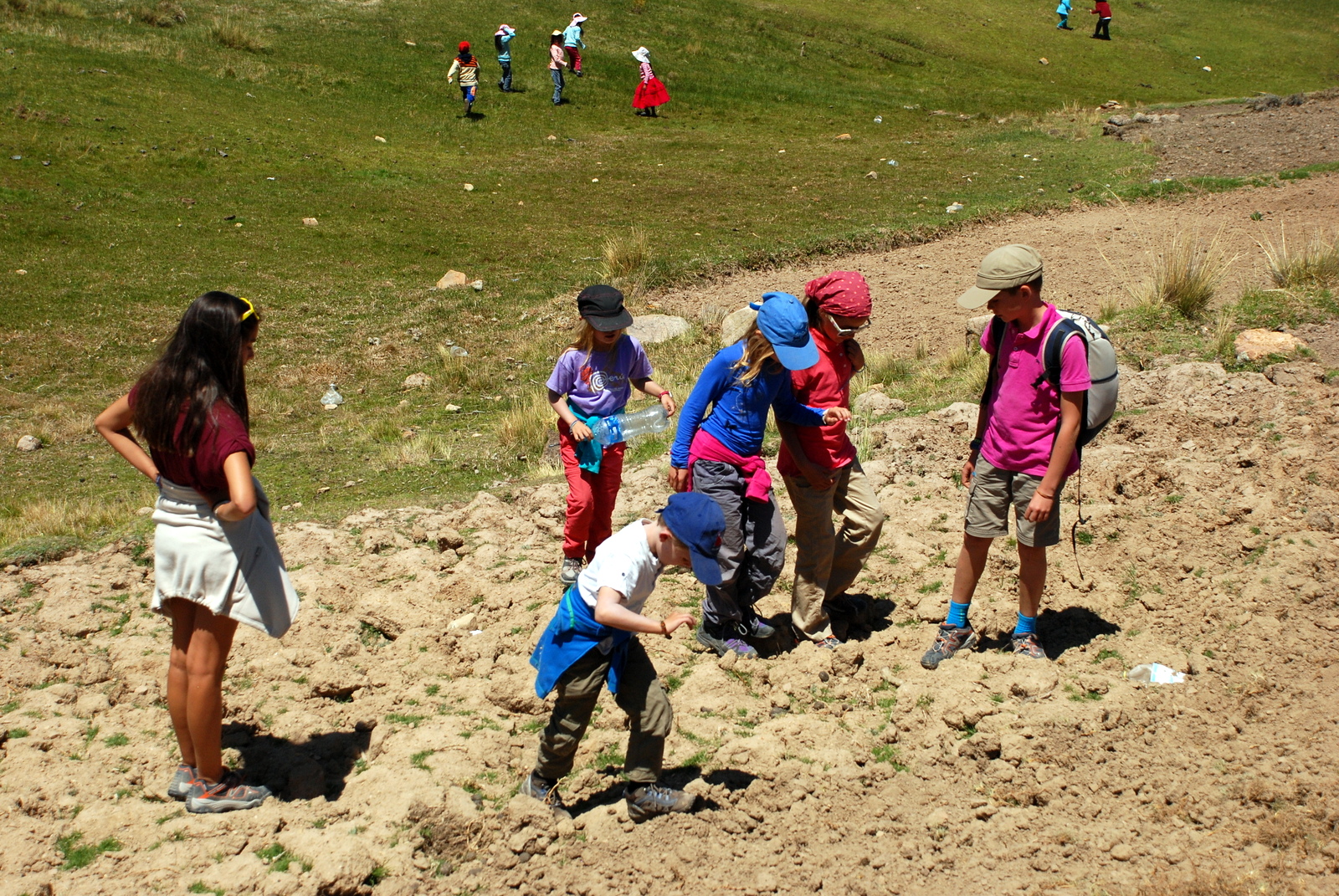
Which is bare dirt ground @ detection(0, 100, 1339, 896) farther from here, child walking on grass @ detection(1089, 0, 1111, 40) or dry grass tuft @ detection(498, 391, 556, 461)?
child walking on grass @ detection(1089, 0, 1111, 40)

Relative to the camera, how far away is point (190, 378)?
343 cm

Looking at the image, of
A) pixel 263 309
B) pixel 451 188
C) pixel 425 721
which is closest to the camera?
pixel 425 721

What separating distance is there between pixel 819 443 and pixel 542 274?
9.34 m

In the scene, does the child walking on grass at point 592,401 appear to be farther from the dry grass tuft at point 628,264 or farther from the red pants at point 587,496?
the dry grass tuft at point 628,264

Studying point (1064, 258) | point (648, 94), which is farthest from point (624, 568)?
point (648, 94)

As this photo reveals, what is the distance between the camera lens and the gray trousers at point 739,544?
4613 mm

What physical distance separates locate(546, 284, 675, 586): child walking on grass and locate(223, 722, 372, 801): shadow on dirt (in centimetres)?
165

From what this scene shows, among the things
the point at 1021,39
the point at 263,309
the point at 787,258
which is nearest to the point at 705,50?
the point at 1021,39

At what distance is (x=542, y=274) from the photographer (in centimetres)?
1338

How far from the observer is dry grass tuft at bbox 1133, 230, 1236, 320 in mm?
8992

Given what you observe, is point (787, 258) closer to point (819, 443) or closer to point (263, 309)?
point (263, 309)

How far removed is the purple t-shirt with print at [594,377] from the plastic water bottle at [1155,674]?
2.85m

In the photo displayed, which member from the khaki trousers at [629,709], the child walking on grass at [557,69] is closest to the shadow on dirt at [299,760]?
the khaki trousers at [629,709]

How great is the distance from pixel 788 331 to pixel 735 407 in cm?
50
